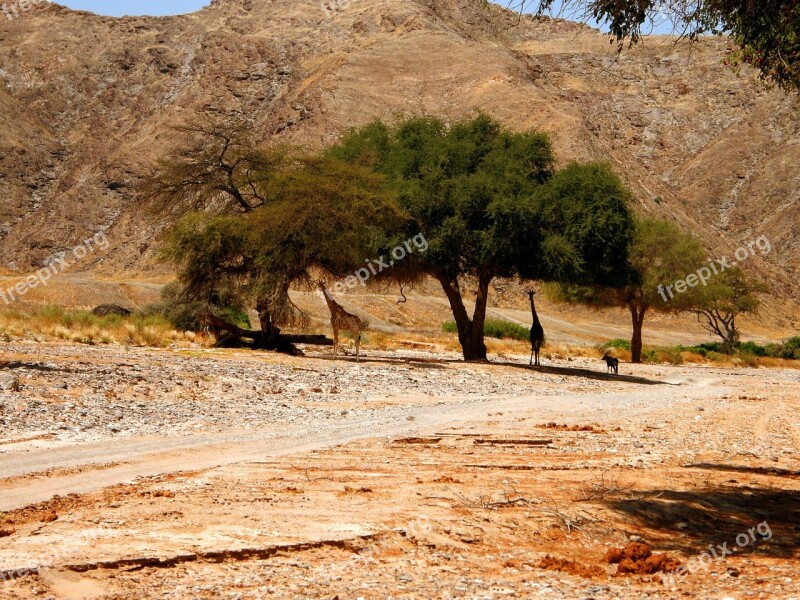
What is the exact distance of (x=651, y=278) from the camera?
4988 cm

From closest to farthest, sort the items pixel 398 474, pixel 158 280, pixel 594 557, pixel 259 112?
1. pixel 594 557
2. pixel 398 474
3. pixel 158 280
4. pixel 259 112

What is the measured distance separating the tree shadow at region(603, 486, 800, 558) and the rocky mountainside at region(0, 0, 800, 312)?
7774 centimetres

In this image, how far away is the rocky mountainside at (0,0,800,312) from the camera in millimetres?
95625

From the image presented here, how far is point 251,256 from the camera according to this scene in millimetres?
31656

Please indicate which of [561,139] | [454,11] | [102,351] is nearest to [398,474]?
[102,351]

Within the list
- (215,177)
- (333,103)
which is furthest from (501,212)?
(333,103)

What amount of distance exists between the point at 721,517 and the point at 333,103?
9004 cm

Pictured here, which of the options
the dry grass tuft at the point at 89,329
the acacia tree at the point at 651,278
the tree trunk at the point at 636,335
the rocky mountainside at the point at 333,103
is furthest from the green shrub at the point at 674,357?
the rocky mountainside at the point at 333,103

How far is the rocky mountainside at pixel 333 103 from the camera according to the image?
9562 cm

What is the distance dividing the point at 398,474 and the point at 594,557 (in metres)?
3.34

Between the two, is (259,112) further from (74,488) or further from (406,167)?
(74,488)

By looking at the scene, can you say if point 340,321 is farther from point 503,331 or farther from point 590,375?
point 503,331

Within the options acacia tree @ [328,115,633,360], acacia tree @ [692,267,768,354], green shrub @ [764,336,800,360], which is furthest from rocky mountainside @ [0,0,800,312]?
acacia tree @ [328,115,633,360]

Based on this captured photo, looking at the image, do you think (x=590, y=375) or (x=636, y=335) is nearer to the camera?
(x=590, y=375)
